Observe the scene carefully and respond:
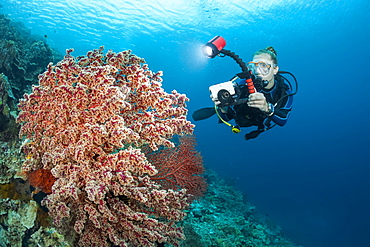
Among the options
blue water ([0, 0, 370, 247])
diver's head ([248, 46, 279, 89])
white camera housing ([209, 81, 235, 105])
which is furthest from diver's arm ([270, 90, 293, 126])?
blue water ([0, 0, 370, 247])

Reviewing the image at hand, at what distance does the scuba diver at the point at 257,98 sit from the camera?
3.62 meters

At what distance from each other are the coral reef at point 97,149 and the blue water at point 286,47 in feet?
76.5

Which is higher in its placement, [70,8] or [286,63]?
[286,63]

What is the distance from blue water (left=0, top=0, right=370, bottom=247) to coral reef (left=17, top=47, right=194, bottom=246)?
2331 centimetres

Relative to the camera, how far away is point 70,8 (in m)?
24.5

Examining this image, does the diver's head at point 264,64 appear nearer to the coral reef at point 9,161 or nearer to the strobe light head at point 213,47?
the strobe light head at point 213,47

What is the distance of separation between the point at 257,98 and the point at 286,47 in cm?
5117

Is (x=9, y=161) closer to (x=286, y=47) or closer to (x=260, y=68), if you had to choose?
(x=260, y=68)

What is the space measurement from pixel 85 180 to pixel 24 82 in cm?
652

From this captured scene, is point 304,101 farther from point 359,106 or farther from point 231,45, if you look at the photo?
point 231,45

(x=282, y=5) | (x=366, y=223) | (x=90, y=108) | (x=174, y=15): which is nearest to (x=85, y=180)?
(x=90, y=108)

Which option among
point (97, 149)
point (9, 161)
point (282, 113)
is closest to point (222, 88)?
point (282, 113)

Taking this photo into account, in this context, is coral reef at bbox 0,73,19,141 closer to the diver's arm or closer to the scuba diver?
the scuba diver

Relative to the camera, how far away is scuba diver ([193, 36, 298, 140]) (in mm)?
3618
